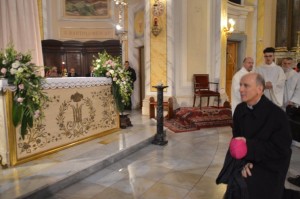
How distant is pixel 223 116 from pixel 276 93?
83.9 inches

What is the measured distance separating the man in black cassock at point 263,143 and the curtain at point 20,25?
4.25m

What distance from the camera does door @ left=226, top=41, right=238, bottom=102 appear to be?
34.1ft

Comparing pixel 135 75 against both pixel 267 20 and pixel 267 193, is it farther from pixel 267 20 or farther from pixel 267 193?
pixel 267 193

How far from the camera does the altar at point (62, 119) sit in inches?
145

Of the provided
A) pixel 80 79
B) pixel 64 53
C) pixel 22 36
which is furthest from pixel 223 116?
pixel 64 53

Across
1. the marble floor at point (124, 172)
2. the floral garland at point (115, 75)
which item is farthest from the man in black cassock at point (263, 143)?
the floral garland at point (115, 75)

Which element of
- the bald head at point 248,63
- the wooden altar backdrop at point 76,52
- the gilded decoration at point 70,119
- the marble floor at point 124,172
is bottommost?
the marble floor at point 124,172

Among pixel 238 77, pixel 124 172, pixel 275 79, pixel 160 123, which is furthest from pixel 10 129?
pixel 275 79

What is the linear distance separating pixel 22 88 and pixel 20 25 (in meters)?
1.88

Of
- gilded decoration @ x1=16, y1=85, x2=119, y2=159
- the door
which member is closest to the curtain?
gilded decoration @ x1=16, y1=85, x2=119, y2=159

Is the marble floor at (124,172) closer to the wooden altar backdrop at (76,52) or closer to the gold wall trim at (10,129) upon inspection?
the gold wall trim at (10,129)

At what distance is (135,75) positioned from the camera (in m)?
9.61

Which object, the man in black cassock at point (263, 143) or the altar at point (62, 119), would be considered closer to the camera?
the man in black cassock at point (263, 143)

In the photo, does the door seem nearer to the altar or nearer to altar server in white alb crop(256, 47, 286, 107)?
altar server in white alb crop(256, 47, 286, 107)
